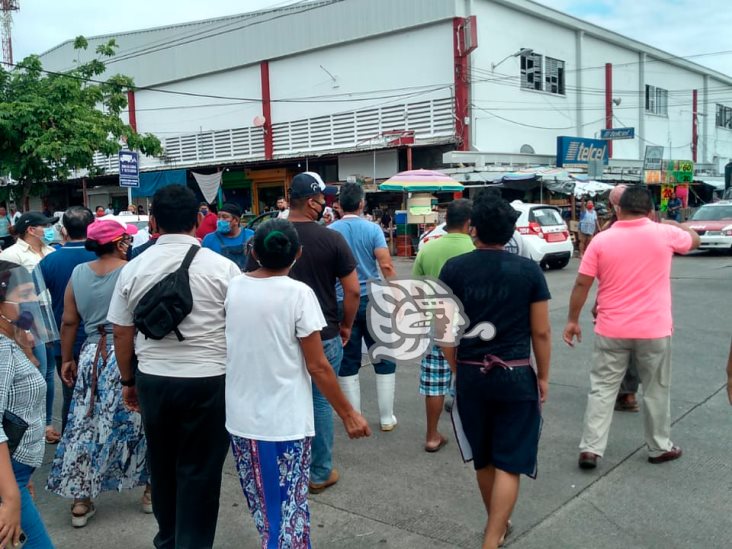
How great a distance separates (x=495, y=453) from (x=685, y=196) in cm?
2825

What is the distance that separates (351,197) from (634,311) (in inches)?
84.0

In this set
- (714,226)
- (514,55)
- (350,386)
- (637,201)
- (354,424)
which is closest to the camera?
(354,424)

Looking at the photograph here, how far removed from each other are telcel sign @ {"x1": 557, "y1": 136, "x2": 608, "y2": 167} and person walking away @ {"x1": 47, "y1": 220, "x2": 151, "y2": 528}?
20718 mm

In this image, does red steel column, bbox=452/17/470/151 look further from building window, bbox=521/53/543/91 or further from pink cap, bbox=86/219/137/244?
pink cap, bbox=86/219/137/244

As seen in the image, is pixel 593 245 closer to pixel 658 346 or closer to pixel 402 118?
pixel 658 346

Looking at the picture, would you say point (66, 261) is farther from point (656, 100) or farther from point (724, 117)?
point (724, 117)

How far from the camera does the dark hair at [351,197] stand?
16.4ft

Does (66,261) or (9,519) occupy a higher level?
(66,261)

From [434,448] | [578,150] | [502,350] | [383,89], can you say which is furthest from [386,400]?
[578,150]

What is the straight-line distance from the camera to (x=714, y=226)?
18.2 metres

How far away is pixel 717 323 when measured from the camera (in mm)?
8812

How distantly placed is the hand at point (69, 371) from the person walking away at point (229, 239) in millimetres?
2643

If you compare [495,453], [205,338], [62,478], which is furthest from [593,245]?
[62,478]

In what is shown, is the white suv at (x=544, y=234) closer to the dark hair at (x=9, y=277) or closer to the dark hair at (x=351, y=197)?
the dark hair at (x=351, y=197)
